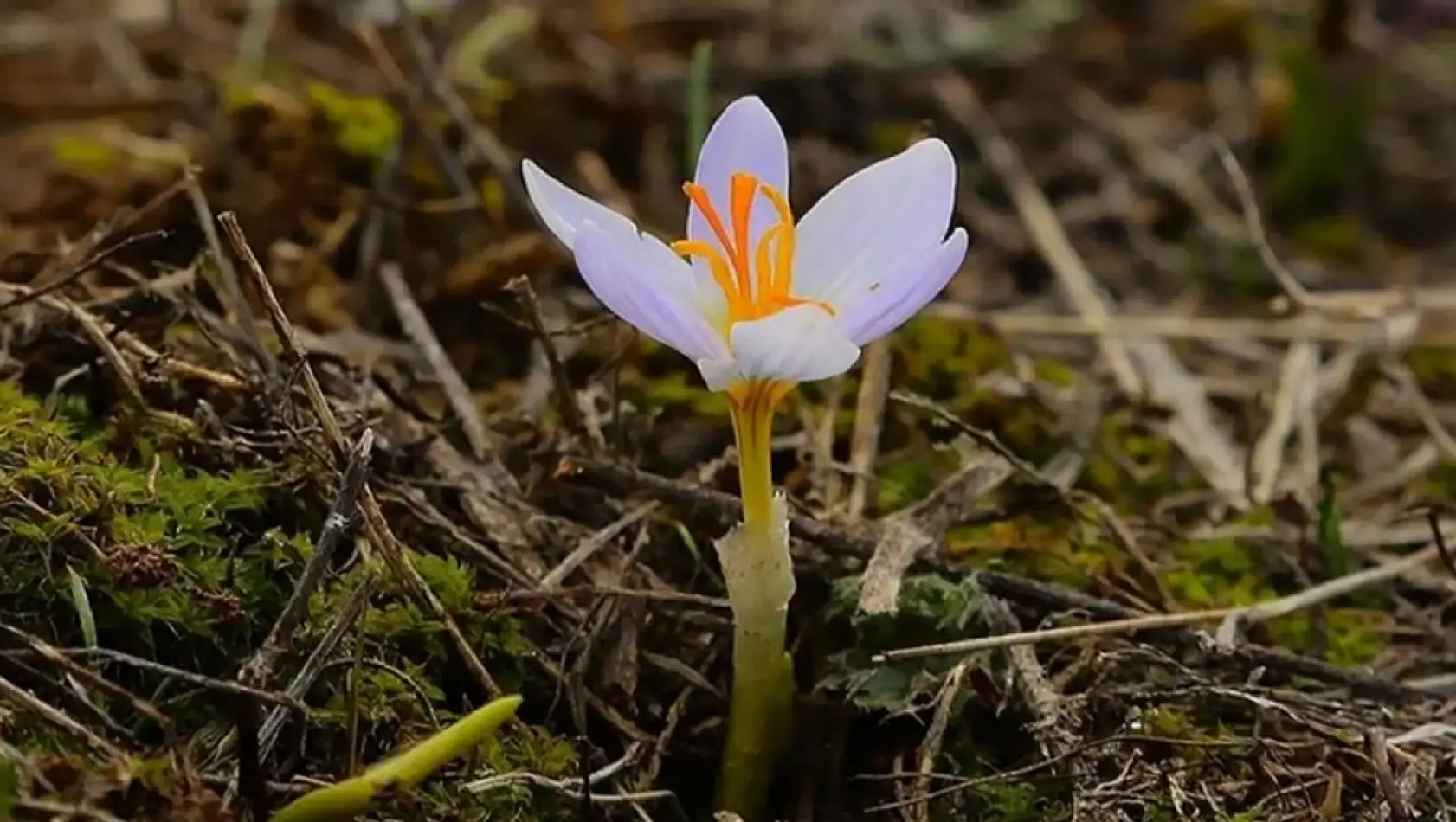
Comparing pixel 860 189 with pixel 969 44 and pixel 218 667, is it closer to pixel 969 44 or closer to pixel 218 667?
pixel 218 667

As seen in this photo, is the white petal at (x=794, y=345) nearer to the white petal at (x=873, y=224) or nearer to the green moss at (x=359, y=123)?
the white petal at (x=873, y=224)

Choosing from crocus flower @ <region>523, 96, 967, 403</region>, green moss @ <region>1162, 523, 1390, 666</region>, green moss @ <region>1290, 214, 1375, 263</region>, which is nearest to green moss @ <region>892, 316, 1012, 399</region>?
green moss @ <region>1162, 523, 1390, 666</region>

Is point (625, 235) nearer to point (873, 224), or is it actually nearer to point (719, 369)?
point (719, 369)

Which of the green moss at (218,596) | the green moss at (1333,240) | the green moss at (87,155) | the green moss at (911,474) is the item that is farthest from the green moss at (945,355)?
the green moss at (87,155)

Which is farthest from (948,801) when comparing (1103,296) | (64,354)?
(1103,296)

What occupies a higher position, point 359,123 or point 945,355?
point 359,123

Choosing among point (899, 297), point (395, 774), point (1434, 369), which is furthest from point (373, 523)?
point (1434, 369)
